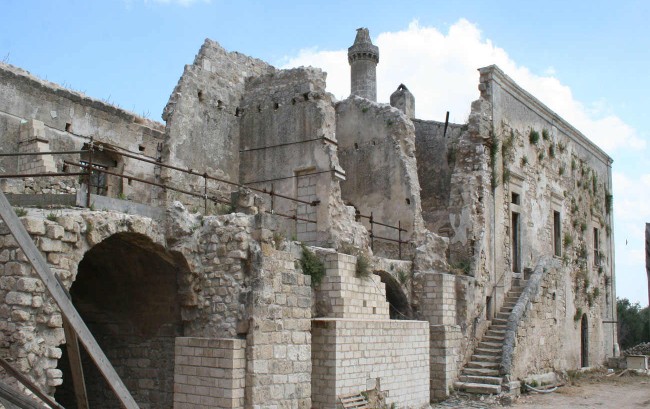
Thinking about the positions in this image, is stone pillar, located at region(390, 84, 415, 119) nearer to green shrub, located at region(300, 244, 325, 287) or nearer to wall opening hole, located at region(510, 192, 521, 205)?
wall opening hole, located at region(510, 192, 521, 205)

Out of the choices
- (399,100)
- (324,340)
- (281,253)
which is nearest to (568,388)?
(324,340)

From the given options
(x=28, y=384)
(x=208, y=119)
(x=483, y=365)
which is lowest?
(x=483, y=365)

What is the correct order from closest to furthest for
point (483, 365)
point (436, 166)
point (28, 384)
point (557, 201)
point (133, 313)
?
point (28, 384)
point (133, 313)
point (483, 365)
point (436, 166)
point (557, 201)

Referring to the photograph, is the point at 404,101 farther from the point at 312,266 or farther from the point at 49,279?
the point at 49,279

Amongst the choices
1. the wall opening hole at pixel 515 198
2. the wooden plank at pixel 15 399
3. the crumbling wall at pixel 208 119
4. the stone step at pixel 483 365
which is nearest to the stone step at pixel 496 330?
the stone step at pixel 483 365

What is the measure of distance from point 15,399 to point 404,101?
22.8 m

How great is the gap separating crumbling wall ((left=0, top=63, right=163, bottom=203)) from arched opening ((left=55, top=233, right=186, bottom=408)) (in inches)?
105

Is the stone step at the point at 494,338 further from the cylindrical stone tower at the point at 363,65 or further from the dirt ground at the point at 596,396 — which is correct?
the cylindrical stone tower at the point at 363,65

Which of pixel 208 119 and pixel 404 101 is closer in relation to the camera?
pixel 208 119

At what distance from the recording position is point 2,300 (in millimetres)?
7957

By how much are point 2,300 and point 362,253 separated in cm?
711

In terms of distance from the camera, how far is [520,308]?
17094 mm

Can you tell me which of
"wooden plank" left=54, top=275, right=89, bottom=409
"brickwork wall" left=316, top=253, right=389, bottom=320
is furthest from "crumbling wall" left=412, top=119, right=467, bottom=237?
"wooden plank" left=54, top=275, right=89, bottom=409

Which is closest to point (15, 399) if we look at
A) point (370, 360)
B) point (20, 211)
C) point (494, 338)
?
point (20, 211)
